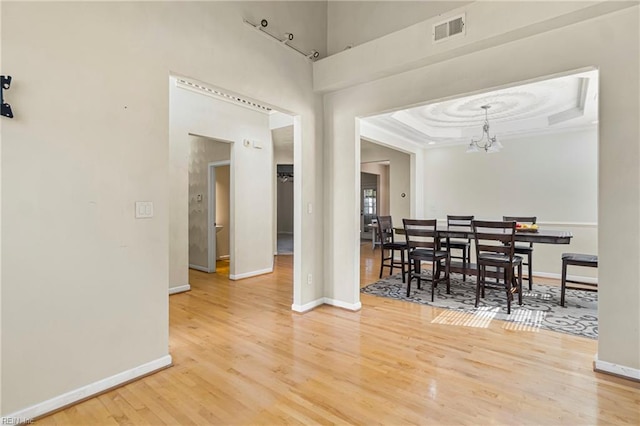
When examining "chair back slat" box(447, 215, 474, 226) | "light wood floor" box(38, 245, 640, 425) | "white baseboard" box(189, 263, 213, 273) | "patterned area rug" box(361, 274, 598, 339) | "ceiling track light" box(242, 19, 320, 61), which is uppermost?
"ceiling track light" box(242, 19, 320, 61)

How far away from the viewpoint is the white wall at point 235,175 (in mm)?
4648

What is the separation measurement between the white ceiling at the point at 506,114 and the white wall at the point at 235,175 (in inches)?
80.1

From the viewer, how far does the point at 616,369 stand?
2258 millimetres

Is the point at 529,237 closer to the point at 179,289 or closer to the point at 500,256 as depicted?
the point at 500,256

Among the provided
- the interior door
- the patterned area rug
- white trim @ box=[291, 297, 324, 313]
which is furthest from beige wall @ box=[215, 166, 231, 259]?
the interior door

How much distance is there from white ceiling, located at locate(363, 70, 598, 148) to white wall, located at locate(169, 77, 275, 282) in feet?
6.68

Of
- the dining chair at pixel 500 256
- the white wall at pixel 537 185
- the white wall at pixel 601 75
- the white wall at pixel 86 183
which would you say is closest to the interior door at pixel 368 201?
the white wall at pixel 537 185

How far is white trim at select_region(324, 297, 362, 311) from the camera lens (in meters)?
3.75

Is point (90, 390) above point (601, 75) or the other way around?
the other way around

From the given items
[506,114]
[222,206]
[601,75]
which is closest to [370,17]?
[601,75]

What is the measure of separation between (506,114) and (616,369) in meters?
4.15

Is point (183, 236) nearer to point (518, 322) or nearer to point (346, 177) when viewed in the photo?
point (346, 177)

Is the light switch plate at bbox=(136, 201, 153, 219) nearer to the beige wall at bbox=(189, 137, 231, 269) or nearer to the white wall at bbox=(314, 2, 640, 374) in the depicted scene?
the white wall at bbox=(314, 2, 640, 374)

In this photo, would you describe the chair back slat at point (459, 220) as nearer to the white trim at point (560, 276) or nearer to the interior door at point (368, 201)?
the white trim at point (560, 276)
